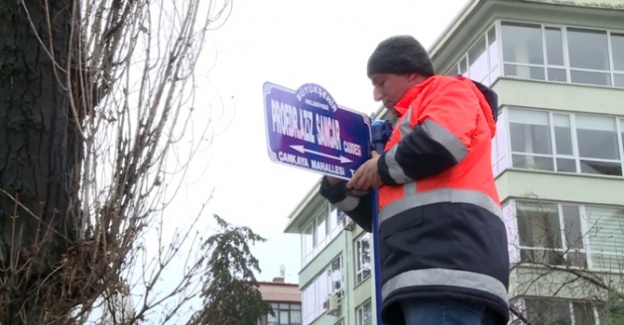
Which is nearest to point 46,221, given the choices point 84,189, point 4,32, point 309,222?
point 84,189

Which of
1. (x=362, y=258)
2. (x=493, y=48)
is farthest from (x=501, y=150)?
(x=362, y=258)

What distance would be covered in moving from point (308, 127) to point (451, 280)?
1149 millimetres

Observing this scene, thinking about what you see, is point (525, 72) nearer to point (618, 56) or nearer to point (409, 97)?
point (618, 56)

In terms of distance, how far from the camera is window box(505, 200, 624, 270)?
23281 mm

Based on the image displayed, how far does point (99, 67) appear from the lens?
28.6ft

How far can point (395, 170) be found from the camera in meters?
4.33

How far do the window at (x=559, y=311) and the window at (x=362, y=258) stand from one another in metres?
15.4

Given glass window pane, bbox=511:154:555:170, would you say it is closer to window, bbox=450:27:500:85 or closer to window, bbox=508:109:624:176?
window, bbox=508:109:624:176

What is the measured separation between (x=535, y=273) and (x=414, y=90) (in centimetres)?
1776

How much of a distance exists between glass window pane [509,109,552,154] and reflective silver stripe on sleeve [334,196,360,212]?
74.7 feet

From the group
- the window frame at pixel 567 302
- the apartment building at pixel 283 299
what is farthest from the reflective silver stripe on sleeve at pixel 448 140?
the apartment building at pixel 283 299

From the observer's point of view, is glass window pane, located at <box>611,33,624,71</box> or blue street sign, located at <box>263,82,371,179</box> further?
glass window pane, located at <box>611,33,624,71</box>

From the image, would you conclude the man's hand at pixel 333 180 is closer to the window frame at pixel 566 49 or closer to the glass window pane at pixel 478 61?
the window frame at pixel 566 49

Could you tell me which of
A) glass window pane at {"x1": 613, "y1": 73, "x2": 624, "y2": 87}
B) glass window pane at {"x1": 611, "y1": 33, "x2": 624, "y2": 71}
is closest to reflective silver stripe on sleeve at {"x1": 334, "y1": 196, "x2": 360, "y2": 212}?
glass window pane at {"x1": 613, "y1": 73, "x2": 624, "y2": 87}
